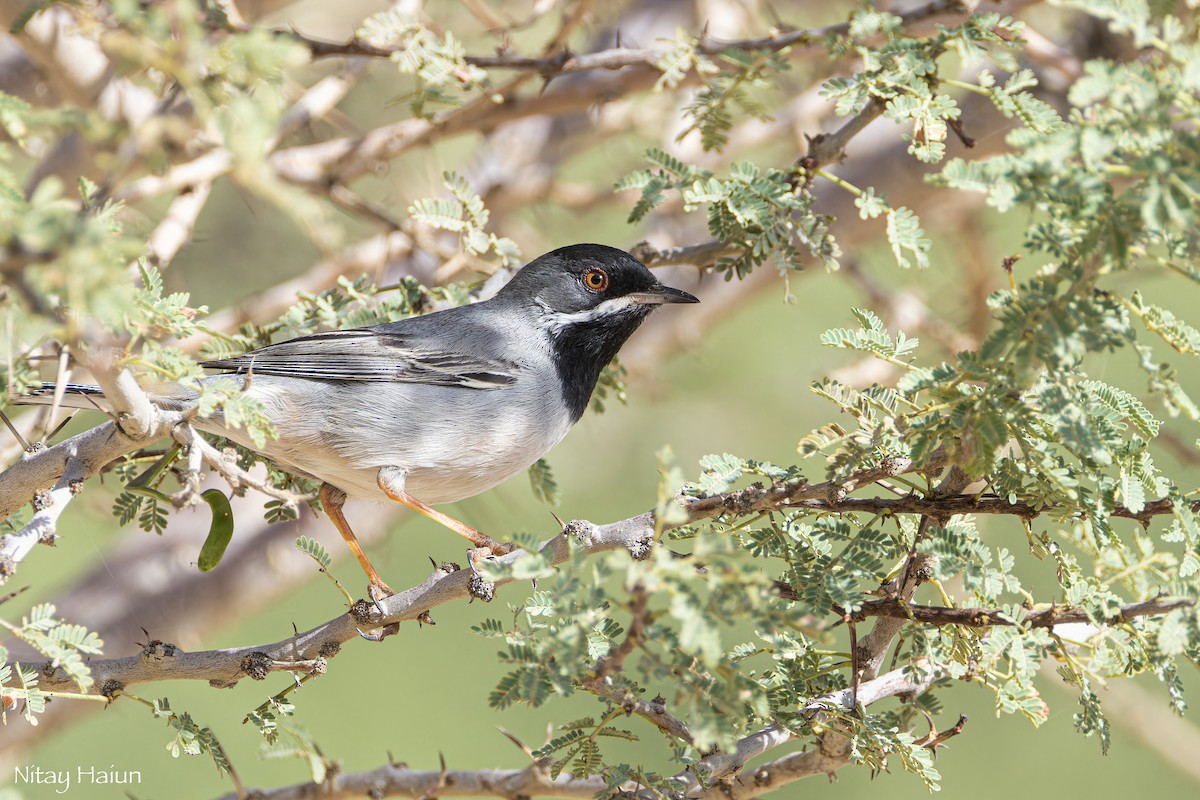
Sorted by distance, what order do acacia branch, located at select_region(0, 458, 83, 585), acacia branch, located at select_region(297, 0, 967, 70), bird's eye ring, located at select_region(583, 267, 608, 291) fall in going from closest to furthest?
acacia branch, located at select_region(0, 458, 83, 585), acacia branch, located at select_region(297, 0, 967, 70), bird's eye ring, located at select_region(583, 267, 608, 291)

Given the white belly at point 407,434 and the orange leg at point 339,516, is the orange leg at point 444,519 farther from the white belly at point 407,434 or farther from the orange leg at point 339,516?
the orange leg at point 339,516

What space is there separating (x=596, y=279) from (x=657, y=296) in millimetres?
287

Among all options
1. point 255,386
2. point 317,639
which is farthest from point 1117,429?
point 255,386

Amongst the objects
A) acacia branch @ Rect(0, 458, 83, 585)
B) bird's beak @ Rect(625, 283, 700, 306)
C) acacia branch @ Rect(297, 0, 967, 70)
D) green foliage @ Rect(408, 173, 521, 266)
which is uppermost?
acacia branch @ Rect(297, 0, 967, 70)

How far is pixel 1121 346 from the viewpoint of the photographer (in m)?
2.07

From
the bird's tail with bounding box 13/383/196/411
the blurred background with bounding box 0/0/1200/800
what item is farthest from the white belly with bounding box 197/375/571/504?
the blurred background with bounding box 0/0/1200/800

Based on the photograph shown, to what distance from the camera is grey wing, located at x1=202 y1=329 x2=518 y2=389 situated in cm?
391

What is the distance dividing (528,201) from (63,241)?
15.3ft

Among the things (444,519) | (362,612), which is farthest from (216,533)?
(444,519)

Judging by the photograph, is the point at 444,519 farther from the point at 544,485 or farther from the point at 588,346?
the point at 588,346

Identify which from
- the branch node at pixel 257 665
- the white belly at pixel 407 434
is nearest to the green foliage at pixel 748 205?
the white belly at pixel 407 434

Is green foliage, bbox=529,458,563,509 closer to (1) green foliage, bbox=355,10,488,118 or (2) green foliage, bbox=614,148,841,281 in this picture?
(2) green foliage, bbox=614,148,841,281

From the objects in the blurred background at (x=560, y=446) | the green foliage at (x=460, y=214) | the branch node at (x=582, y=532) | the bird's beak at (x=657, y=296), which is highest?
the green foliage at (x=460, y=214)

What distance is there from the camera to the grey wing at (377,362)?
3908mm
